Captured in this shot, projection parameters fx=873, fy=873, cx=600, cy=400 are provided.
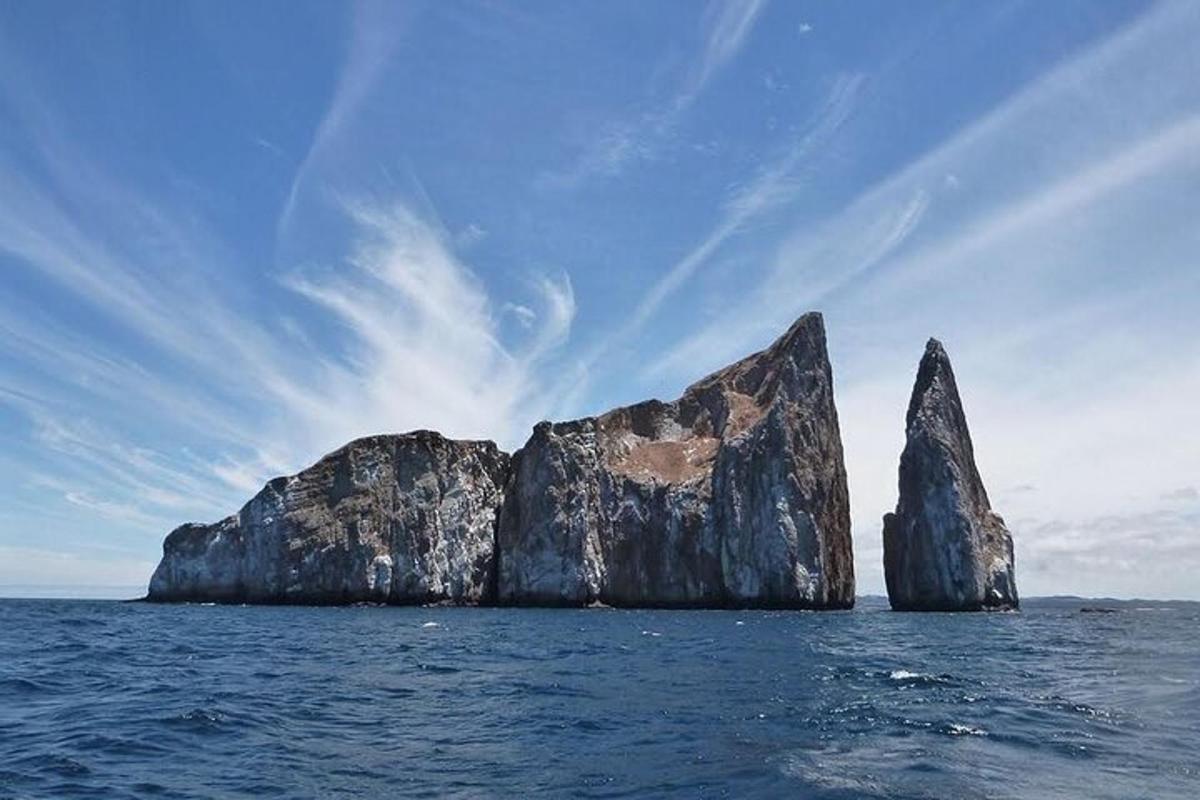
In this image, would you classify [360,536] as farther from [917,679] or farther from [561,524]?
[917,679]

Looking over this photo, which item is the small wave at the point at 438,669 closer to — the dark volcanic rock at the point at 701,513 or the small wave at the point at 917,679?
the small wave at the point at 917,679

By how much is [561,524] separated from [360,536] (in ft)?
71.1

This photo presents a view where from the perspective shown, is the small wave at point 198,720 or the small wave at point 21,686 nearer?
the small wave at point 198,720

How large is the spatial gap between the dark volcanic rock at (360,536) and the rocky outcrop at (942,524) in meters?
45.9

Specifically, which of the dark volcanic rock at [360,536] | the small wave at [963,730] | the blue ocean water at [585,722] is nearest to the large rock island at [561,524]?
the dark volcanic rock at [360,536]

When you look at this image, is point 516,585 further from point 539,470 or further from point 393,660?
point 393,660

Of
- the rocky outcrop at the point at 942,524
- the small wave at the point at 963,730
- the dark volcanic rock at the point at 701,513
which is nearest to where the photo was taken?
the small wave at the point at 963,730

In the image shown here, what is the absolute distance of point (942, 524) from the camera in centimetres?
8981

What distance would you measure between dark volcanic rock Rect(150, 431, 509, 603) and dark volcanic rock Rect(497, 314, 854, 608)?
4.83m

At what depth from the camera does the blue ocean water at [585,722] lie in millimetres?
13141

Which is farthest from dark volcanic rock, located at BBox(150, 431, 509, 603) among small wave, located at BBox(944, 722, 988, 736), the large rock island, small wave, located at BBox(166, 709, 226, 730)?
small wave, located at BBox(944, 722, 988, 736)

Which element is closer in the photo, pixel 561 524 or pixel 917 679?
pixel 917 679

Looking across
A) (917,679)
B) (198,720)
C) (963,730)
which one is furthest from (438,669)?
(963,730)

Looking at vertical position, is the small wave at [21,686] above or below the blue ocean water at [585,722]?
above
